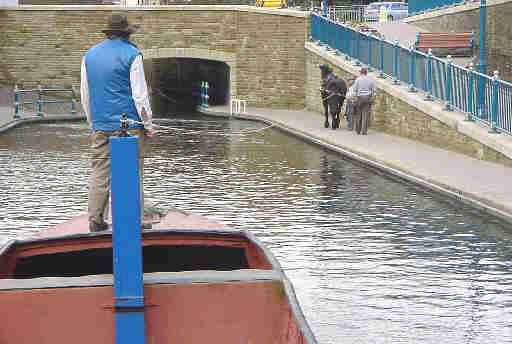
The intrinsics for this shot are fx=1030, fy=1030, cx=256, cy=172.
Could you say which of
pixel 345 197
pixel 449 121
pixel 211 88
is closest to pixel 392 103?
pixel 449 121

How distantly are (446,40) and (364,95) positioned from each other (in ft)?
41.7

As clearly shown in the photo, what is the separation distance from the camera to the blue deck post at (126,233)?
5.36m

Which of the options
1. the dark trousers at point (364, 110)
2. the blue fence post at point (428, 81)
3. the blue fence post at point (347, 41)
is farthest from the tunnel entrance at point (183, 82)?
the blue fence post at point (428, 81)

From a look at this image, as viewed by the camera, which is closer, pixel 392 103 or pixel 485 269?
pixel 485 269

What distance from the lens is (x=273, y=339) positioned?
569 cm

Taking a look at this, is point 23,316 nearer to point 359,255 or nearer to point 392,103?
point 359,255

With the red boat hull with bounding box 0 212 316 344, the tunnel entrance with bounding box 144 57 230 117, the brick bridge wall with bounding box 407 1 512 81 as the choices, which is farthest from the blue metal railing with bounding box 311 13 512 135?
the red boat hull with bounding box 0 212 316 344

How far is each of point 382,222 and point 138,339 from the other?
7.48m

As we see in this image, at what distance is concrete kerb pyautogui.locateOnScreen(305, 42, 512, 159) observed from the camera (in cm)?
1779

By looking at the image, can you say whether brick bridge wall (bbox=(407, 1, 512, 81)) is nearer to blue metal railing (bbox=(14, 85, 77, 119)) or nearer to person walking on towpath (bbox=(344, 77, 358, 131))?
person walking on towpath (bbox=(344, 77, 358, 131))

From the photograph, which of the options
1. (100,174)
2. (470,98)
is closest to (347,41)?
(470,98)

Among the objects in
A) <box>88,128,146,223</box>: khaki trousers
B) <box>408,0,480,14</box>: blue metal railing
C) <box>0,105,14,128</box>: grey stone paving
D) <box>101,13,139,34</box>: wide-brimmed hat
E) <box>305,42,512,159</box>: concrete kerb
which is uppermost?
<box>408,0,480,14</box>: blue metal railing

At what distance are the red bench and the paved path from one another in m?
9.50

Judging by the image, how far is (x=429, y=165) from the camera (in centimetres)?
1786
